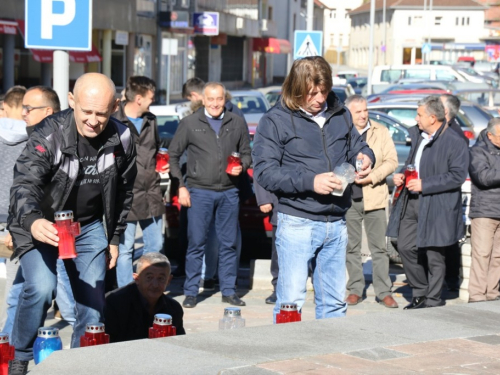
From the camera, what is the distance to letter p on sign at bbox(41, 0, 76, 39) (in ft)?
27.9

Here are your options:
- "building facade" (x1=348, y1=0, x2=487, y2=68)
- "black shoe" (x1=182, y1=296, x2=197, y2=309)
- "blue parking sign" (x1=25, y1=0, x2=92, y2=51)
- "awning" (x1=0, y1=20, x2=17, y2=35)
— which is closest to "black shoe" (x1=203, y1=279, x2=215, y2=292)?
"black shoe" (x1=182, y1=296, x2=197, y2=309)

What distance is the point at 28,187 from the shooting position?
549 cm

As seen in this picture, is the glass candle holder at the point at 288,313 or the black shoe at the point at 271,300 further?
the black shoe at the point at 271,300

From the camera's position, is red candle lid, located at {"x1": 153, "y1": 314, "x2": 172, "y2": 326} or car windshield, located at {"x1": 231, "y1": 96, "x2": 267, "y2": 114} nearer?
red candle lid, located at {"x1": 153, "y1": 314, "x2": 172, "y2": 326}

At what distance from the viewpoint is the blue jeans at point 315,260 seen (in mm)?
6250

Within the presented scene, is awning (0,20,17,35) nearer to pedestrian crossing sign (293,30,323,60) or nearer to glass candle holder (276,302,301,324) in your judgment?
pedestrian crossing sign (293,30,323,60)

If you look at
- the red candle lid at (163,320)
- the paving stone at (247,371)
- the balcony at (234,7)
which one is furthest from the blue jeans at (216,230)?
the balcony at (234,7)

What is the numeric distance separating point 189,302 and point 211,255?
34.9 inches

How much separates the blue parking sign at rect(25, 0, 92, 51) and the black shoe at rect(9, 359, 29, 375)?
11.2 ft

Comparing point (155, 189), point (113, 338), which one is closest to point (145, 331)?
point (113, 338)

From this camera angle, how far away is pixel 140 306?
6.63 meters

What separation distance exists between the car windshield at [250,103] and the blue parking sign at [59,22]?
14507mm

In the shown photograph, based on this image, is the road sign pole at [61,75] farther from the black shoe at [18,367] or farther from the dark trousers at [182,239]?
the black shoe at [18,367]

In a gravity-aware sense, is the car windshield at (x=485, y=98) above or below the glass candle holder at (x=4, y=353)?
above
